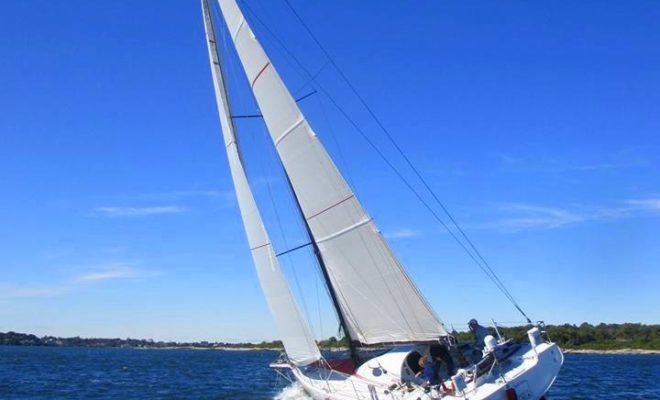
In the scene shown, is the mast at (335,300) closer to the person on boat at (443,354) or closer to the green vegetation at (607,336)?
the person on boat at (443,354)

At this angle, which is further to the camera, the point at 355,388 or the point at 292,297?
the point at 292,297

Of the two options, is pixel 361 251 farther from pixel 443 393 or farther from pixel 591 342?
pixel 591 342

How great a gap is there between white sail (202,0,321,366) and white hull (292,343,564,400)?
2533 millimetres

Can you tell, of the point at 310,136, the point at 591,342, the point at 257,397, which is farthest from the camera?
the point at 591,342

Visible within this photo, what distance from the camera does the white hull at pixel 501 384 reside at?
12805 millimetres

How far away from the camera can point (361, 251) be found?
16.1 metres

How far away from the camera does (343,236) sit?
1633cm

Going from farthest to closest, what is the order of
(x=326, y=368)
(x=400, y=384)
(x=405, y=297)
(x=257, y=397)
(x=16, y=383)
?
1. (x=16, y=383)
2. (x=257, y=397)
3. (x=326, y=368)
4. (x=405, y=297)
5. (x=400, y=384)

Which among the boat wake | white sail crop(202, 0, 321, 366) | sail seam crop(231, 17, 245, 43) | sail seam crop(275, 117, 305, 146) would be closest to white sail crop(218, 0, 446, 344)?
sail seam crop(275, 117, 305, 146)

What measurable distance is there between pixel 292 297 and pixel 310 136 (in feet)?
17.2

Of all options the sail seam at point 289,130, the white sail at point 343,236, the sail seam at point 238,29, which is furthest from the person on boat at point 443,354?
the sail seam at point 238,29

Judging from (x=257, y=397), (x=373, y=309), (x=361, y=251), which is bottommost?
(x=257, y=397)

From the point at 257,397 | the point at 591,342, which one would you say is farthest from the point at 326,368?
the point at 591,342

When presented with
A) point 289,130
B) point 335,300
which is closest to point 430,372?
point 335,300
